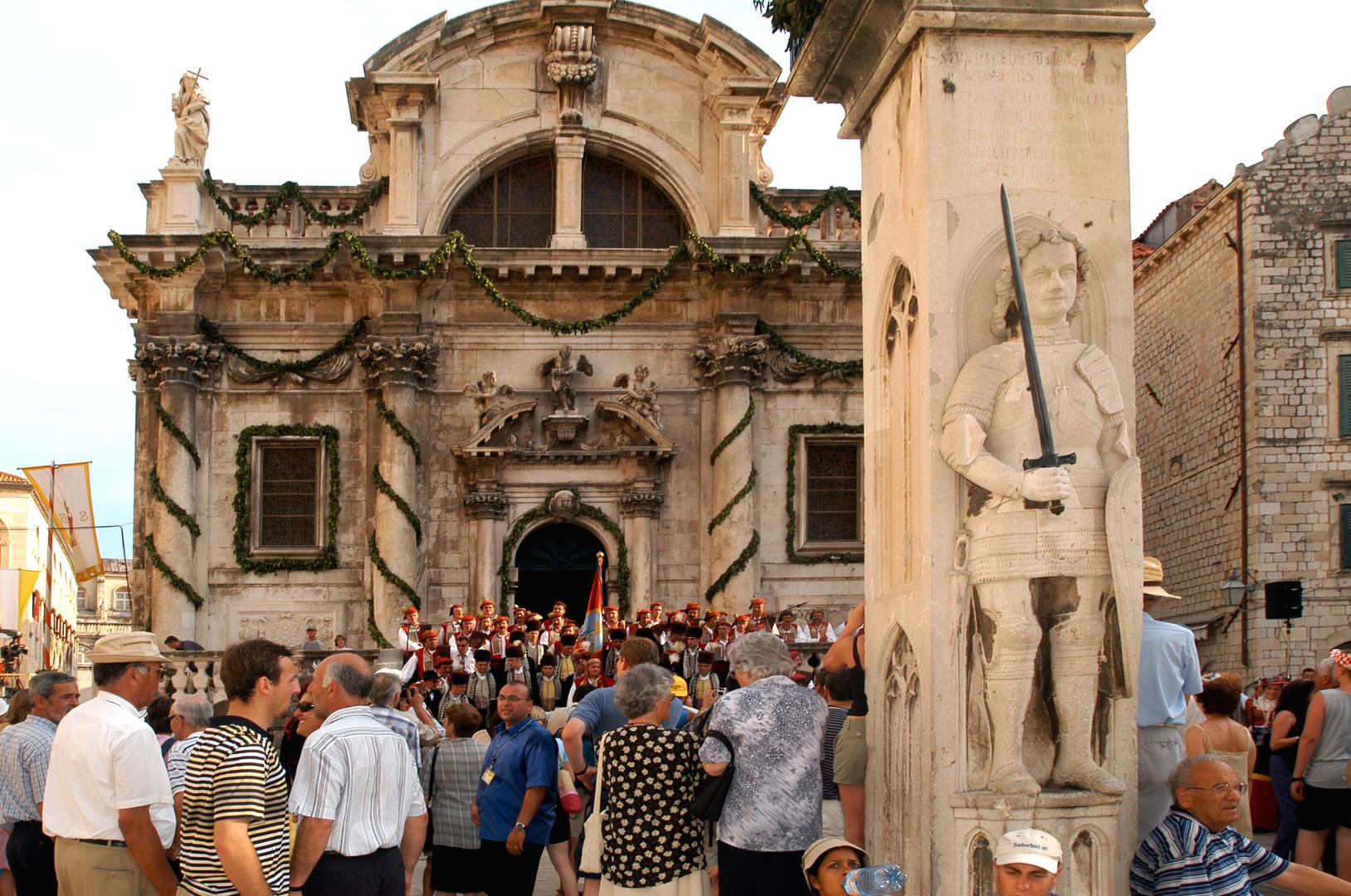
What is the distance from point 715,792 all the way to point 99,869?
2.65 meters

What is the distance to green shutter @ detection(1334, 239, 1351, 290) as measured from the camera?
2739 centimetres

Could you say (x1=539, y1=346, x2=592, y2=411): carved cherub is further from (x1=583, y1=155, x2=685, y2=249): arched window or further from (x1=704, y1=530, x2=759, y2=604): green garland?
(x1=704, y1=530, x2=759, y2=604): green garland

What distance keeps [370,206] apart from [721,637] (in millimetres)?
10327

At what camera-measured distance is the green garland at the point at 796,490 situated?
26.1m

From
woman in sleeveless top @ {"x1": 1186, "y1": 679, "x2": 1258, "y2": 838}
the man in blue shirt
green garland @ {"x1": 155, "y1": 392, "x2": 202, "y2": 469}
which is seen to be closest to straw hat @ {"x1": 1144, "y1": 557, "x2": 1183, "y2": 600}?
woman in sleeveless top @ {"x1": 1186, "y1": 679, "x2": 1258, "y2": 838}

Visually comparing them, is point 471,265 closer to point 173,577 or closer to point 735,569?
point 735,569

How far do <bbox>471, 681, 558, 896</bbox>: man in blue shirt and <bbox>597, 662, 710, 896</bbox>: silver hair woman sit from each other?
2.11m

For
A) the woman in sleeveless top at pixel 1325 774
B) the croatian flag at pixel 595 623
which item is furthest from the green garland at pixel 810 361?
the woman in sleeveless top at pixel 1325 774

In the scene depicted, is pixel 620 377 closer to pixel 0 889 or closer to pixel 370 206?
pixel 370 206

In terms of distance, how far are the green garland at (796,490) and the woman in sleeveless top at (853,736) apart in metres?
17.1

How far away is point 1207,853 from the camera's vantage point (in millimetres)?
6762

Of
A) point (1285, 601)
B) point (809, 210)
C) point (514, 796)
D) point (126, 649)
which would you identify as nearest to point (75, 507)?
point (809, 210)

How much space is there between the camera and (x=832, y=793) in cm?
887

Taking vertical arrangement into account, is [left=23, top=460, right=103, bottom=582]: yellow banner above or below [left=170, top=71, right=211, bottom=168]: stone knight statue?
below
